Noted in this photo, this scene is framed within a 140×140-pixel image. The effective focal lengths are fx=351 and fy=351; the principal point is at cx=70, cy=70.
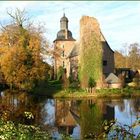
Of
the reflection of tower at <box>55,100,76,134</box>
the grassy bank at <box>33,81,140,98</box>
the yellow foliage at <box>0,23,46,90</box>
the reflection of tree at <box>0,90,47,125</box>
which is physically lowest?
the reflection of tower at <box>55,100,76,134</box>

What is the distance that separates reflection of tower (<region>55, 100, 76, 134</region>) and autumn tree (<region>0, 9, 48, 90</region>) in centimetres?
1264

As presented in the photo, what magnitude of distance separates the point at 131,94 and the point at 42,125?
20.7 m

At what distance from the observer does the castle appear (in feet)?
136

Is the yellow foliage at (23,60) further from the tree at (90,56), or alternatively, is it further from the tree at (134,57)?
the tree at (134,57)

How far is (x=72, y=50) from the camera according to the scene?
59.5 m

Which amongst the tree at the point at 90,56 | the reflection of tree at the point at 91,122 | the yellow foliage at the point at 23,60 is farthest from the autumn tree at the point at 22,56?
the reflection of tree at the point at 91,122

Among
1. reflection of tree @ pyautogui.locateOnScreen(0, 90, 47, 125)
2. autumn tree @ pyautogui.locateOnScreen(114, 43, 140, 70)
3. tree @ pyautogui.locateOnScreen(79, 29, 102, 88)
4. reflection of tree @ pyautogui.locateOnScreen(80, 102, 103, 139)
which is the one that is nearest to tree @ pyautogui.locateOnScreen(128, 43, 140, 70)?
autumn tree @ pyautogui.locateOnScreen(114, 43, 140, 70)

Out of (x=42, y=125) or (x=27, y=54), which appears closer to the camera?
(x=42, y=125)

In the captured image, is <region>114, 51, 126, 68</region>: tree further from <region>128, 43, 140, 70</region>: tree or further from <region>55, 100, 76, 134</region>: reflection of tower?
<region>55, 100, 76, 134</region>: reflection of tower

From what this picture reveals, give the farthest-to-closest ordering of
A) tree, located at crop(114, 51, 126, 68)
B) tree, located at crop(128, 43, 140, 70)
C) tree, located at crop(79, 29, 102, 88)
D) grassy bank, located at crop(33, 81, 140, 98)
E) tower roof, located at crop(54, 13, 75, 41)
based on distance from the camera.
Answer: tree, located at crop(114, 51, 126, 68) → tree, located at crop(128, 43, 140, 70) → tower roof, located at crop(54, 13, 75, 41) → tree, located at crop(79, 29, 102, 88) → grassy bank, located at crop(33, 81, 140, 98)

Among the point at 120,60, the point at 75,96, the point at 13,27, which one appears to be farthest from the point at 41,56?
the point at 120,60

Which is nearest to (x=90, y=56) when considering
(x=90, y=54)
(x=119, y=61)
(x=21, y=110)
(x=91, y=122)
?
(x=90, y=54)

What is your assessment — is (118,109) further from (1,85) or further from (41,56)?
(1,85)

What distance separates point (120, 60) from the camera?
81.8 metres
